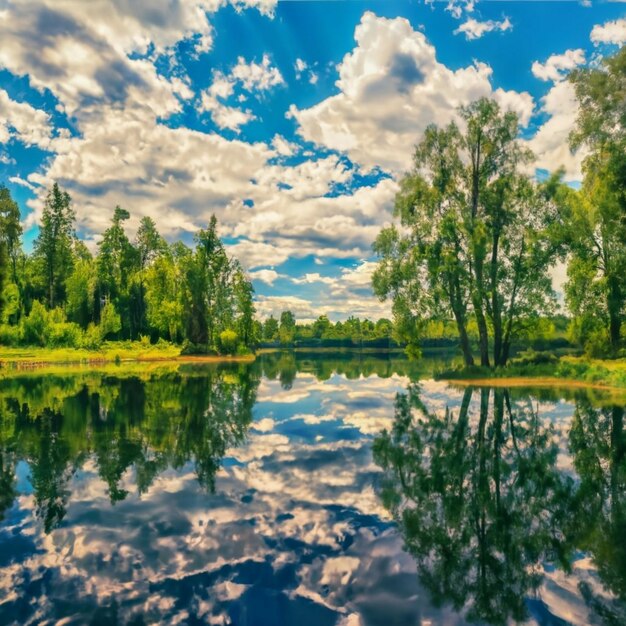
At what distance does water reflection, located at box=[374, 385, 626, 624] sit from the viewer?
17.4 ft

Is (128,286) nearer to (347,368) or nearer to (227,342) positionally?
(227,342)

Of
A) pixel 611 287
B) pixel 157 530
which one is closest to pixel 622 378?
pixel 611 287

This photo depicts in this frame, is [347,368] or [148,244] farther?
[148,244]

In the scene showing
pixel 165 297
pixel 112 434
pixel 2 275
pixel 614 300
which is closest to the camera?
pixel 112 434

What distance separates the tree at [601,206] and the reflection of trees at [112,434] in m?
24.8

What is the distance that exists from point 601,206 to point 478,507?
27373mm

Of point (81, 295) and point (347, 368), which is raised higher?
point (81, 295)

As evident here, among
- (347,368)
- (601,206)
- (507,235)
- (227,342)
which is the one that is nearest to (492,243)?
(507,235)

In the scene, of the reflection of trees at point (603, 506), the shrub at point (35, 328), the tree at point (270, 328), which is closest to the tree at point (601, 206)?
the reflection of trees at point (603, 506)

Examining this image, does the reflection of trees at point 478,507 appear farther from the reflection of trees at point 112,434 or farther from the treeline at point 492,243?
the treeline at point 492,243

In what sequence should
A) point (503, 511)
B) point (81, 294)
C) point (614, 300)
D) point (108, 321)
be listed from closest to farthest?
point (503, 511), point (614, 300), point (108, 321), point (81, 294)

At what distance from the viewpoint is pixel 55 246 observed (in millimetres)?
76812

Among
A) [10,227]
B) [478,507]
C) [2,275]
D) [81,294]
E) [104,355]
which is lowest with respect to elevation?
[478,507]

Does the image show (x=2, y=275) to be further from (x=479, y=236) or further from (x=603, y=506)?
(x=603, y=506)
